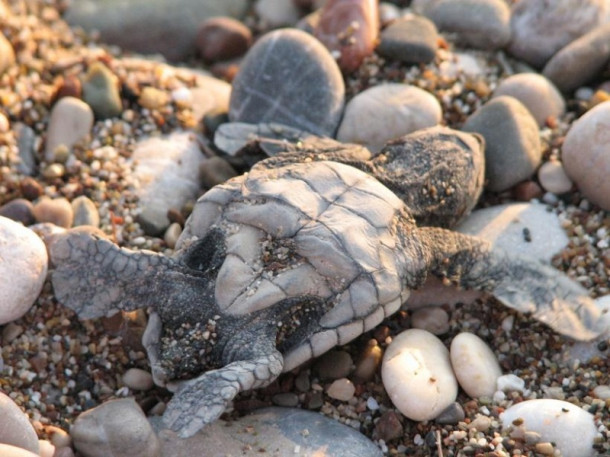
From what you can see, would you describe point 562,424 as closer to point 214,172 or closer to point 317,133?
point 317,133

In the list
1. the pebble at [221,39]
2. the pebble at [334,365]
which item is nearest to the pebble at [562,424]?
the pebble at [334,365]

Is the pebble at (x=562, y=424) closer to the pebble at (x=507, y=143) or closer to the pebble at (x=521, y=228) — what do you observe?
the pebble at (x=521, y=228)

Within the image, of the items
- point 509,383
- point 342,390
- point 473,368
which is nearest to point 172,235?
point 342,390

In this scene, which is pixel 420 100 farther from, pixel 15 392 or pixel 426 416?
pixel 15 392

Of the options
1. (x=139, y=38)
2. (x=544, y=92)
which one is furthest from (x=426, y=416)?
(x=139, y=38)

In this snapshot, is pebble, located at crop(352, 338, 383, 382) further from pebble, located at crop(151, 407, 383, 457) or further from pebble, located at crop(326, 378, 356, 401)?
pebble, located at crop(151, 407, 383, 457)

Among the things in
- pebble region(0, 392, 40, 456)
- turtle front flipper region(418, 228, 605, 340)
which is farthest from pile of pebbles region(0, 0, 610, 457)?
turtle front flipper region(418, 228, 605, 340)
